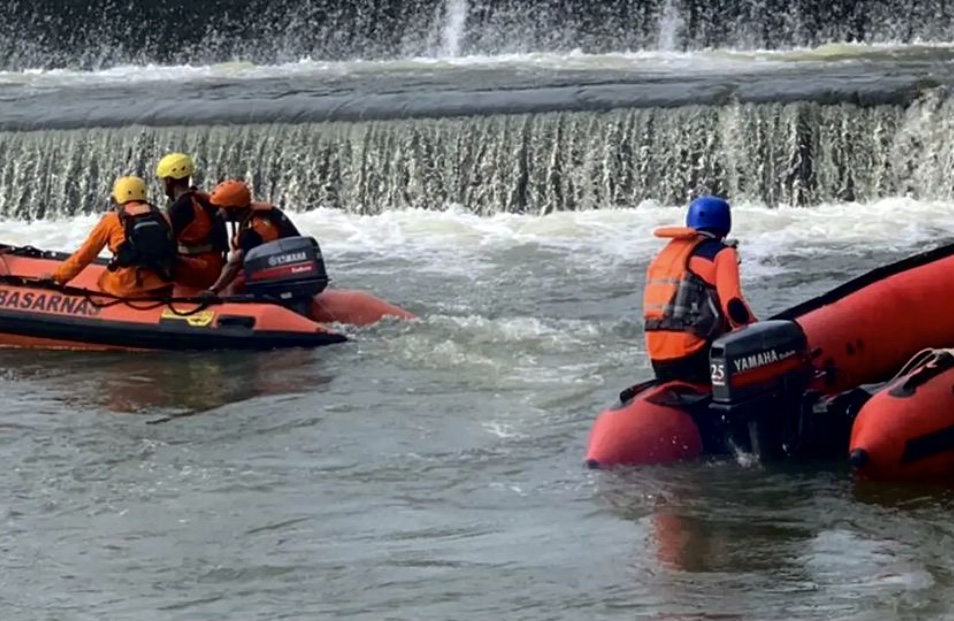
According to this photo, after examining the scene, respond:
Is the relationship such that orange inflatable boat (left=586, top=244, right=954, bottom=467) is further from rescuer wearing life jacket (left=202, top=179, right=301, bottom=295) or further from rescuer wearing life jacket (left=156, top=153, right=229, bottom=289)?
rescuer wearing life jacket (left=156, top=153, right=229, bottom=289)

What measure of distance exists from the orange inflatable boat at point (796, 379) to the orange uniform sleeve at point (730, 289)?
98 mm

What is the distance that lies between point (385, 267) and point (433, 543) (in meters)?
7.16

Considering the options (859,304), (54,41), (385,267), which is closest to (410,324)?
(385,267)

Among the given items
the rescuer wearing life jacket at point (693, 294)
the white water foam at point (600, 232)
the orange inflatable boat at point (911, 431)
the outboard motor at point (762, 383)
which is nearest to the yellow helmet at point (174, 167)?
the white water foam at point (600, 232)

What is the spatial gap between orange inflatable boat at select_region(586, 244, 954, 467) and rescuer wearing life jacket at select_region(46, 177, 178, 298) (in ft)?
12.8

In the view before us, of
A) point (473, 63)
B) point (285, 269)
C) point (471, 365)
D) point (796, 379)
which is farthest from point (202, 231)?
point (473, 63)

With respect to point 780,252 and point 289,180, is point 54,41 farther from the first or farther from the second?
point 780,252

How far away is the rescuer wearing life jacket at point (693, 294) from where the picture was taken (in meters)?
8.70

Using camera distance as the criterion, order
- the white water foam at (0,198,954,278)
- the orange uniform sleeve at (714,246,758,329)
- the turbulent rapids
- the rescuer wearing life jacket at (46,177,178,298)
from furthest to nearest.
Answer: the turbulent rapids, the white water foam at (0,198,954,278), the rescuer wearing life jacket at (46,177,178,298), the orange uniform sleeve at (714,246,758,329)

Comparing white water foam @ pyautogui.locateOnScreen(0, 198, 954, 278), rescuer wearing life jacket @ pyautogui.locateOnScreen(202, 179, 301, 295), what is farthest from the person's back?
white water foam @ pyautogui.locateOnScreen(0, 198, 954, 278)

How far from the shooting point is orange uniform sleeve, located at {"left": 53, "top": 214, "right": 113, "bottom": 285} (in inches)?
468

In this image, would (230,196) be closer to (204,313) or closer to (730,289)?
(204,313)

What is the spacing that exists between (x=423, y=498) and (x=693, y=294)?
1.42 metres

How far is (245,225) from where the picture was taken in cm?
1207
